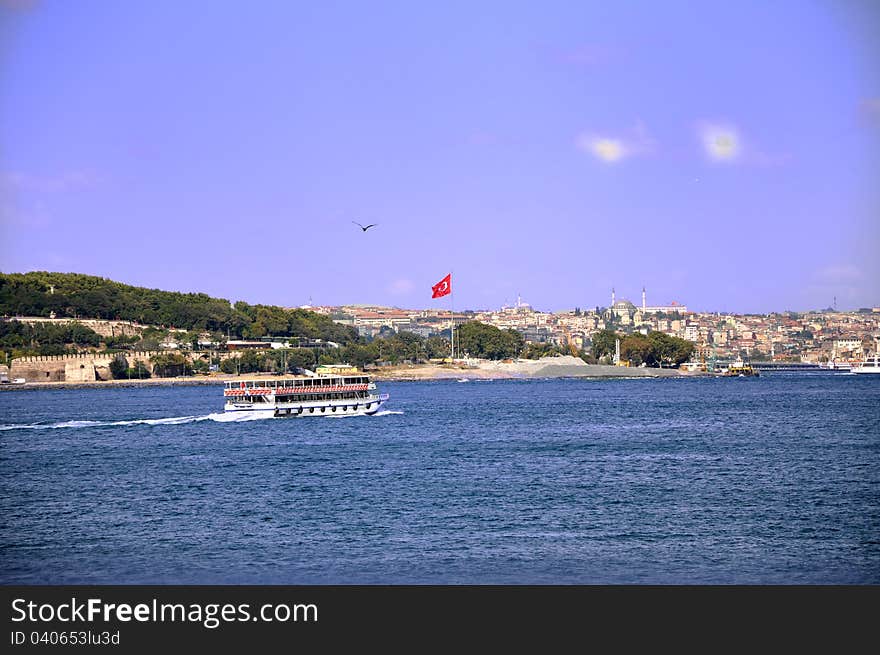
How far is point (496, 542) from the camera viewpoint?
2003cm

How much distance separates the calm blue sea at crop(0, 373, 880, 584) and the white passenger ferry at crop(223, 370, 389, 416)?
3880 millimetres

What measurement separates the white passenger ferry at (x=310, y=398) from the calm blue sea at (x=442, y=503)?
3880 mm

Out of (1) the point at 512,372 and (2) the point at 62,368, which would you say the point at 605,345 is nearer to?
(1) the point at 512,372

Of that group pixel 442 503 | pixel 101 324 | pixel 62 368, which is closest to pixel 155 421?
pixel 442 503

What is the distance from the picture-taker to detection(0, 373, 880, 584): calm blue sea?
1822cm

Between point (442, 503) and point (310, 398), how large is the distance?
92.6 feet

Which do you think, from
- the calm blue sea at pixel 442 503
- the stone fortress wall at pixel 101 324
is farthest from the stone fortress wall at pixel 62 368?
the calm blue sea at pixel 442 503

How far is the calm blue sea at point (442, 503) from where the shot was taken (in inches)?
717

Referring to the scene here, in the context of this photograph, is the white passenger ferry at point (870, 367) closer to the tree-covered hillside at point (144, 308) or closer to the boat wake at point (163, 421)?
the tree-covered hillside at point (144, 308)

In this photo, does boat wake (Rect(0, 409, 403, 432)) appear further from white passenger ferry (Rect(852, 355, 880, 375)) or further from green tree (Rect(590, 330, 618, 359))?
white passenger ferry (Rect(852, 355, 880, 375))

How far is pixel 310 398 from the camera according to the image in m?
52.3

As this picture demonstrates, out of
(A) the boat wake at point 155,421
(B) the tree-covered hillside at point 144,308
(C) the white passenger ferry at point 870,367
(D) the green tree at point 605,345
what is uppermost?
(B) the tree-covered hillside at point 144,308

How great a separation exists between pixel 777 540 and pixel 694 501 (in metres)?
4.74

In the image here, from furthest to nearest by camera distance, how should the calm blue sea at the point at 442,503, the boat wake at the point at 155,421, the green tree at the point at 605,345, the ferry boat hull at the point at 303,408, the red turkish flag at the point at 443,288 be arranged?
the green tree at the point at 605,345, the red turkish flag at the point at 443,288, the ferry boat hull at the point at 303,408, the boat wake at the point at 155,421, the calm blue sea at the point at 442,503
